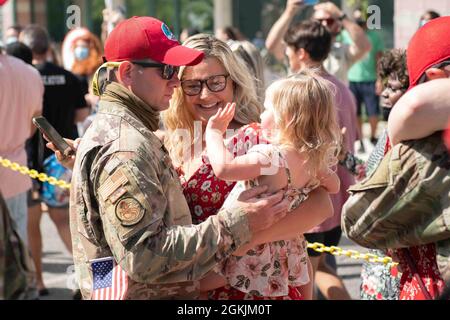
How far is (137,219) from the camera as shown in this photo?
272 cm

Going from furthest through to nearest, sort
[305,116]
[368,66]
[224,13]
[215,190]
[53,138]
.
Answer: [224,13] < [368,66] < [53,138] < [215,190] < [305,116]

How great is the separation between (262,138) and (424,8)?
12125 millimetres

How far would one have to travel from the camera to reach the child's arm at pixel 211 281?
3199 millimetres

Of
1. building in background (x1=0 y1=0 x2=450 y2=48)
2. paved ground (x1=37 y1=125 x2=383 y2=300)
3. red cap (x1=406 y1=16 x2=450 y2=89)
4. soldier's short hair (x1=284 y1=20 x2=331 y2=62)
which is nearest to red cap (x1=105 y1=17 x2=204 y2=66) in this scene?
red cap (x1=406 y1=16 x2=450 y2=89)

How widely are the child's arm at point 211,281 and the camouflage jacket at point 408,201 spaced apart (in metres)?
0.61

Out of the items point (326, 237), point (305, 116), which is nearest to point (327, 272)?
point (326, 237)

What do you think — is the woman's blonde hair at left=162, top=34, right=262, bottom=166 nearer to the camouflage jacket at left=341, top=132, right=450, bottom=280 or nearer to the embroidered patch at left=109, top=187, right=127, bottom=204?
the embroidered patch at left=109, top=187, right=127, bottom=204

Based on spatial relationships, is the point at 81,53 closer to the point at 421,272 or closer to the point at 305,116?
the point at 305,116

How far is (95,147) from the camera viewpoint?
9.36ft

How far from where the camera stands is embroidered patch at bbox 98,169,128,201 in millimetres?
2727

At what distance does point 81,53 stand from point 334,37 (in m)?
3.11

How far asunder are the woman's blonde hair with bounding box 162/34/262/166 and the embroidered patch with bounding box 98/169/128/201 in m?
0.91

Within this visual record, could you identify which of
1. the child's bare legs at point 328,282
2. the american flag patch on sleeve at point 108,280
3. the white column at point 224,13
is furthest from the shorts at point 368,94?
the american flag patch on sleeve at point 108,280
